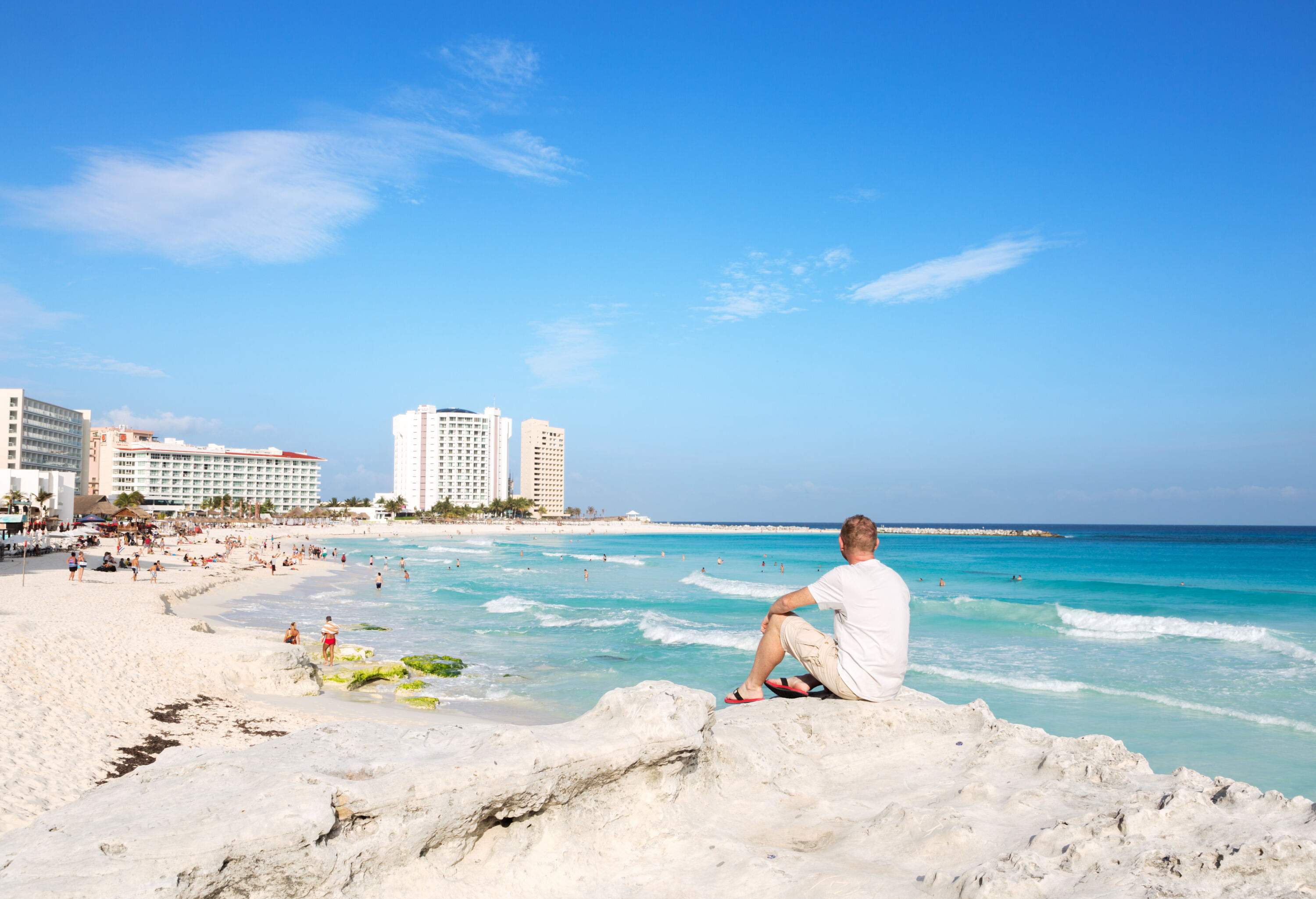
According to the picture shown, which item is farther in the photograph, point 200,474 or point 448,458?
point 448,458

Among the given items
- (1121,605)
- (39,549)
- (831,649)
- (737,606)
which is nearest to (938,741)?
(831,649)

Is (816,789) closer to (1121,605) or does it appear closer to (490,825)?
(490,825)

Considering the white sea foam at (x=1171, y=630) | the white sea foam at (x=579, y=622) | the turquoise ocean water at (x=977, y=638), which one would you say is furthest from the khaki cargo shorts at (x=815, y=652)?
the white sea foam at (x=1171, y=630)

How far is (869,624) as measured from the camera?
16.5ft

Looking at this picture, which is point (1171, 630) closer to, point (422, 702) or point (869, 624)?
point (422, 702)

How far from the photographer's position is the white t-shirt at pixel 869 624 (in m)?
5.02

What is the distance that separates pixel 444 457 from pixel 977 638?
153252 mm

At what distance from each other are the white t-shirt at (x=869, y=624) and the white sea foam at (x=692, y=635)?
52.2 ft

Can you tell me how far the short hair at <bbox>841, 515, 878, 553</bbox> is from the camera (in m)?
5.19

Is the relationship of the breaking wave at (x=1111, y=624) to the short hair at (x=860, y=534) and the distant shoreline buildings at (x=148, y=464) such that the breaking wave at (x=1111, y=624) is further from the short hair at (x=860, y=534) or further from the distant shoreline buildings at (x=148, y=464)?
the distant shoreline buildings at (x=148, y=464)

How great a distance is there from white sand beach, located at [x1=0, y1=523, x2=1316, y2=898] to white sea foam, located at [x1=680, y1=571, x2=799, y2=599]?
32.2m

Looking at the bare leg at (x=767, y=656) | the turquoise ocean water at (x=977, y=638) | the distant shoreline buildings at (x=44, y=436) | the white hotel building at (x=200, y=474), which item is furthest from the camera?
the white hotel building at (x=200, y=474)

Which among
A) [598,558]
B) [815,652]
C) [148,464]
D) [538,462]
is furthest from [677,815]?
[538,462]

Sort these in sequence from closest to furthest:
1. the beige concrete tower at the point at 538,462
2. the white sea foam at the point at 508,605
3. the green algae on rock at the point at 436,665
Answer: the green algae on rock at the point at 436,665
the white sea foam at the point at 508,605
the beige concrete tower at the point at 538,462
